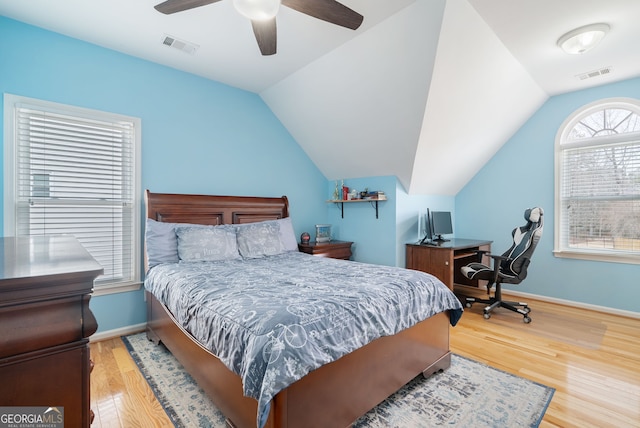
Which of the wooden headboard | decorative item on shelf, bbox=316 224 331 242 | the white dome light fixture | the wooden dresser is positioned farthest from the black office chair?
the wooden dresser

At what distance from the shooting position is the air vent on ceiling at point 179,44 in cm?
266

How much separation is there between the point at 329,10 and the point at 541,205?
12.5ft

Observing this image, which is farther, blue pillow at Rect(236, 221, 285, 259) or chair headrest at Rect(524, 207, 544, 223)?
chair headrest at Rect(524, 207, 544, 223)

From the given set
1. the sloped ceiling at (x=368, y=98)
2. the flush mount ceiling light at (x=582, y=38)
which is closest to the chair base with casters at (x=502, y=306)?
the sloped ceiling at (x=368, y=98)

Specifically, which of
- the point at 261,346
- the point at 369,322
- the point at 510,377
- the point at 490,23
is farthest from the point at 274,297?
the point at 490,23

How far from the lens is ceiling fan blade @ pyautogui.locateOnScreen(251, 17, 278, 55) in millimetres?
1974

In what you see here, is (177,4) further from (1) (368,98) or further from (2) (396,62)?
(1) (368,98)

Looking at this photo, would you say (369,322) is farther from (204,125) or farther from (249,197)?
(204,125)

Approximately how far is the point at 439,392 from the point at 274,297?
1.30 meters

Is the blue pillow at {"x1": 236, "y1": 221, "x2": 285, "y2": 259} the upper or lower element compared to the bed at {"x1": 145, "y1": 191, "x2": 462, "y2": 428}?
upper

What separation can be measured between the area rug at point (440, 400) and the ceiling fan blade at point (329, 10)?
7.99 feet

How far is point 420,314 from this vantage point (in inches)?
77.6

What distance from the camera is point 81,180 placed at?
8.87 ft

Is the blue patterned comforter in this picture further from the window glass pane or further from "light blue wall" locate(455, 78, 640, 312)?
the window glass pane
